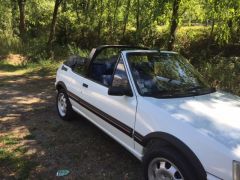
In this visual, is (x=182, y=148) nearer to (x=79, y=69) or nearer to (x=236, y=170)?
(x=236, y=170)

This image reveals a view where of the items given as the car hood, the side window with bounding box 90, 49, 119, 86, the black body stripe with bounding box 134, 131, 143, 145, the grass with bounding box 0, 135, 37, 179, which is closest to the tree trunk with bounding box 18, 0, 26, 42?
the side window with bounding box 90, 49, 119, 86

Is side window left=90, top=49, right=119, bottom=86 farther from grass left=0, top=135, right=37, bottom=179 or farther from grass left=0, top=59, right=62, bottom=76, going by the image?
grass left=0, top=59, right=62, bottom=76

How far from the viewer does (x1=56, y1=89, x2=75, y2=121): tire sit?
6.87 metres

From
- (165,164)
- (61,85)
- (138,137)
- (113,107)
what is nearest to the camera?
(165,164)

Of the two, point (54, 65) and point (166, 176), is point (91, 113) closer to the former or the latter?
point (166, 176)

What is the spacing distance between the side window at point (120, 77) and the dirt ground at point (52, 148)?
1217 millimetres

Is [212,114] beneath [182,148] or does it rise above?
above

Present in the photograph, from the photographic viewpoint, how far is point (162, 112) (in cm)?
403

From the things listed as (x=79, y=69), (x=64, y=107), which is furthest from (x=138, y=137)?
(x=64, y=107)

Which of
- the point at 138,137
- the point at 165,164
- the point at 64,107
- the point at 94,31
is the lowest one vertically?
the point at 64,107

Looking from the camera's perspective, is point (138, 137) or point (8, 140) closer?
point (138, 137)

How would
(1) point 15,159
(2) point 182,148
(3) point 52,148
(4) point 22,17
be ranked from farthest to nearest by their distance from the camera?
(4) point 22,17, (3) point 52,148, (1) point 15,159, (2) point 182,148

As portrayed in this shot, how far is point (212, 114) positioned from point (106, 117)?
1.74m

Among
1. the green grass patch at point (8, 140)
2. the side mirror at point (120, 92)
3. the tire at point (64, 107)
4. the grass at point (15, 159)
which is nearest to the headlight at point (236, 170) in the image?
the side mirror at point (120, 92)
